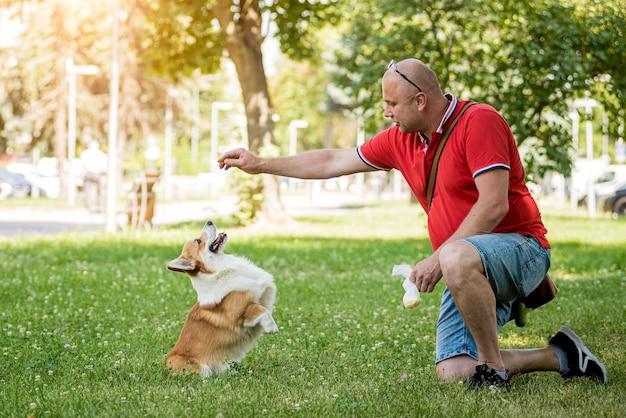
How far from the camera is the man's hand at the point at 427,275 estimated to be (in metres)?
4.87

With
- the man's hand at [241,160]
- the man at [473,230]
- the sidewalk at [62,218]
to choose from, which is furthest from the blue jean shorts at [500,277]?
the sidewalk at [62,218]

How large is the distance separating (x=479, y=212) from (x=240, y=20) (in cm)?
1661

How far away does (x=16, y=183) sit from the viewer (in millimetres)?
45906

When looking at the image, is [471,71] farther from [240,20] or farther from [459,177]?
[459,177]

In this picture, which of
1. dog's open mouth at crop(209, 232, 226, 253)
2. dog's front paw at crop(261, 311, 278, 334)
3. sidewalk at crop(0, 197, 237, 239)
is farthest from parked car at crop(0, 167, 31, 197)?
dog's front paw at crop(261, 311, 278, 334)

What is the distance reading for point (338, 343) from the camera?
7.00 m

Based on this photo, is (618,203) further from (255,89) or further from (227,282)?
(227,282)

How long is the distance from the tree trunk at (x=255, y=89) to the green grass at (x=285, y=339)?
5299 millimetres

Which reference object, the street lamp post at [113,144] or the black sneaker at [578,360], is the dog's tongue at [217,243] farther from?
the street lamp post at [113,144]

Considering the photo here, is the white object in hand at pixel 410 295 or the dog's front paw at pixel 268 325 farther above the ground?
the white object in hand at pixel 410 295

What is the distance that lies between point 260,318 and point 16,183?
43087 mm

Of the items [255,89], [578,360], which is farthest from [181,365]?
[255,89]

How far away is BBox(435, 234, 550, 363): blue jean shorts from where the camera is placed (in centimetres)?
489

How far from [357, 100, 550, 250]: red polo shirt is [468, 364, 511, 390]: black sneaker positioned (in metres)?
0.77
